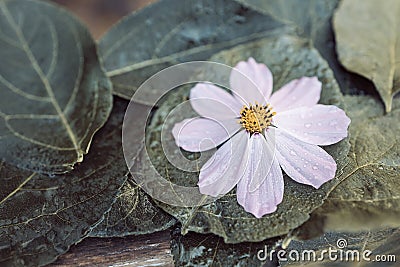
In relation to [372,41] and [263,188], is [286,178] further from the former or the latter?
[372,41]

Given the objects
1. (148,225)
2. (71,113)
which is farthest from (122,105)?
(148,225)

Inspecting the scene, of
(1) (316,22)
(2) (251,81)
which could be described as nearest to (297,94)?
(2) (251,81)

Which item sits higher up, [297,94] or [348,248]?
[297,94]

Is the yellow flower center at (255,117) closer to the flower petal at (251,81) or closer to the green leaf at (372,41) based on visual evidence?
the flower petal at (251,81)

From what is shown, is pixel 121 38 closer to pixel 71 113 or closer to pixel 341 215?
pixel 71 113

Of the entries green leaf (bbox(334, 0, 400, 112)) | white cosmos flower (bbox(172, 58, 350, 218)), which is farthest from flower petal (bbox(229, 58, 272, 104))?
green leaf (bbox(334, 0, 400, 112))

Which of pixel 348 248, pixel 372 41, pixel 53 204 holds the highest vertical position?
pixel 372 41
